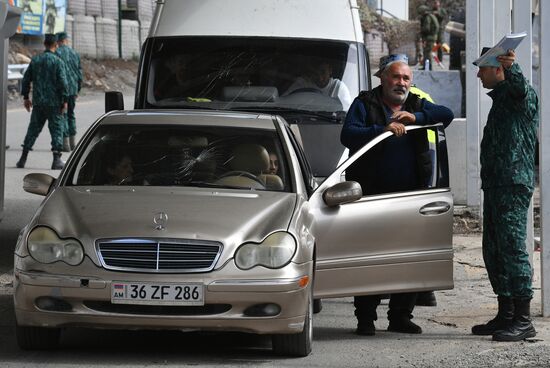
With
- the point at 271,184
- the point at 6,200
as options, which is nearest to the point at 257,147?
the point at 271,184

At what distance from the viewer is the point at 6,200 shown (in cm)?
1673

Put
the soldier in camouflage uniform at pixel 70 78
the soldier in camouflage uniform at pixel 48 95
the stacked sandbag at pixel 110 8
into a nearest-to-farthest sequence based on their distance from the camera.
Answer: the soldier in camouflage uniform at pixel 48 95 → the soldier in camouflage uniform at pixel 70 78 → the stacked sandbag at pixel 110 8

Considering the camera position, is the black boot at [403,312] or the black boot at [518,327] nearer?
the black boot at [518,327]

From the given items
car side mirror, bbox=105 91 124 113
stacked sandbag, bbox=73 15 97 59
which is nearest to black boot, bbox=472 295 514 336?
car side mirror, bbox=105 91 124 113

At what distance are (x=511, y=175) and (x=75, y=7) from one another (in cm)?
3459

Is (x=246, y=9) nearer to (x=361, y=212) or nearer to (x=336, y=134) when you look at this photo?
(x=336, y=134)

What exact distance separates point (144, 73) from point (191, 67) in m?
0.42

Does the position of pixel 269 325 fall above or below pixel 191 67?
below

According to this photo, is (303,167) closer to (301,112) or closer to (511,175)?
(511,175)

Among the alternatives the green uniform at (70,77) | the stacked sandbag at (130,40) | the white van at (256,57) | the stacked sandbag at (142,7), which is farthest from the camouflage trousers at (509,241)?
the stacked sandbag at (142,7)

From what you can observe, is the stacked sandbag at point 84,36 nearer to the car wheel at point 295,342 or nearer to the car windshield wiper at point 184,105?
the car windshield wiper at point 184,105

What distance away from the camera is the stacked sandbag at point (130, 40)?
1758 inches

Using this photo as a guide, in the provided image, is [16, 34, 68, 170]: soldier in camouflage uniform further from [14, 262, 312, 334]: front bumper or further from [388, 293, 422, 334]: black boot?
[14, 262, 312, 334]: front bumper

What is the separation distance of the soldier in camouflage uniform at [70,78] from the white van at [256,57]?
9097mm
